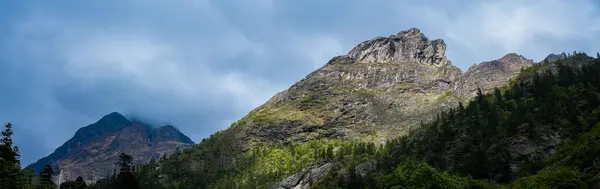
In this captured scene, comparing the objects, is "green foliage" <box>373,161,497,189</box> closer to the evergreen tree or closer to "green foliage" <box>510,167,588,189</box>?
"green foliage" <box>510,167,588,189</box>

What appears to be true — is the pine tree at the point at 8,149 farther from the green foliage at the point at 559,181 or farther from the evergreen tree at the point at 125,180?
the green foliage at the point at 559,181

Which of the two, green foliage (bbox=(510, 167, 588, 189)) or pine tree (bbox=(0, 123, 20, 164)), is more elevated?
pine tree (bbox=(0, 123, 20, 164))

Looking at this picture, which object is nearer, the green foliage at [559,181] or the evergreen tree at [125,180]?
the green foliage at [559,181]

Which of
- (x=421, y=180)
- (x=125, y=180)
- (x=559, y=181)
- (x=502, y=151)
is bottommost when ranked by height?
(x=559, y=181)

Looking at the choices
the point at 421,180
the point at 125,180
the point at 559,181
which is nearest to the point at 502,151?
the point at 559,181

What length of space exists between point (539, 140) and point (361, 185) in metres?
47.8

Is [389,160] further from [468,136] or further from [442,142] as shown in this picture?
[468,136]

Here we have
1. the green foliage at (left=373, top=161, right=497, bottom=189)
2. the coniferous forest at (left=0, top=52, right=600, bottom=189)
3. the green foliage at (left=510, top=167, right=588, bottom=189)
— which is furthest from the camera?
the coniferous forest at (left=0, top=52, right=600, bottom=189)

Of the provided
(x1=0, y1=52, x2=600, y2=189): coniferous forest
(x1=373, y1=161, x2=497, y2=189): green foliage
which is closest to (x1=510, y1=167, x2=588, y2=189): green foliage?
(x1=0, y1=52, x2=600, y2=189): coniferous forest

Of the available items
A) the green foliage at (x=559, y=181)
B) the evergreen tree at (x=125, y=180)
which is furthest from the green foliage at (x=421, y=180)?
the evergreen tree at (x=125, y=180)

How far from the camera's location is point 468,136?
151 metres

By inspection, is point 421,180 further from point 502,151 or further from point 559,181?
point 502,151

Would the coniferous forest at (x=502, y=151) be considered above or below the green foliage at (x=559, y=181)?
above

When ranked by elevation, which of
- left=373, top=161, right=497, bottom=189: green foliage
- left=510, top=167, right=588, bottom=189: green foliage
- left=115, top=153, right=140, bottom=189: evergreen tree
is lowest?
left=510, top=167, right=588, bottom=189: green foliage
